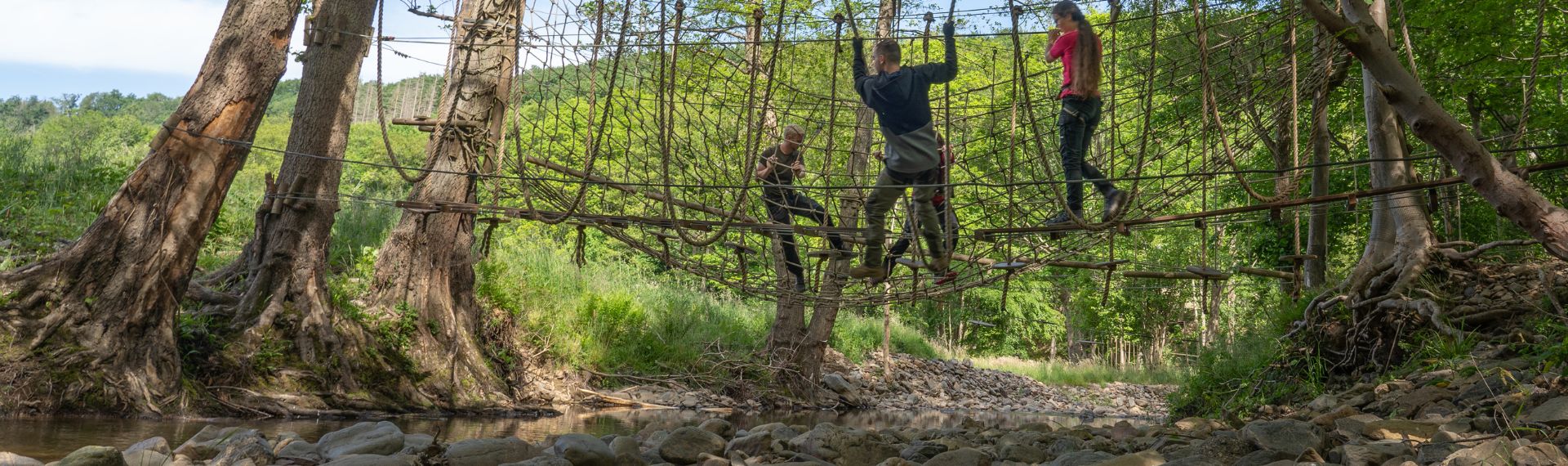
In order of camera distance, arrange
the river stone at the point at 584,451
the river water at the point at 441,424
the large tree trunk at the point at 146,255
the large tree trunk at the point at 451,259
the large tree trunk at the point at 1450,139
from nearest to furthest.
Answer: the large tree trunk at the point at 1450,139
the river stone at the point at 584,451
the river water at the point at 441,424
the large tree trunk at the point at 146,255
the large tree trunk at the point at 451,259

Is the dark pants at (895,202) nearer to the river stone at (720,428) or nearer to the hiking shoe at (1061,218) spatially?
the hiking shoe at (1061,218)

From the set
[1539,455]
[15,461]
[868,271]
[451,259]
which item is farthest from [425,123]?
[1539,455]

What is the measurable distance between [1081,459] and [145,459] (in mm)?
3518

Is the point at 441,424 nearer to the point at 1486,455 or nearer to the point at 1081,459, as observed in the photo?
the point at 1081,459

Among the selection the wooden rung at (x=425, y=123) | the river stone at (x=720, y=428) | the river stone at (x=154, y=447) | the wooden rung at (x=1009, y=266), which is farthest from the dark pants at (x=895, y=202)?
the river stone at (x=154, y=447)

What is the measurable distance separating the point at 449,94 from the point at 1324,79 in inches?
204

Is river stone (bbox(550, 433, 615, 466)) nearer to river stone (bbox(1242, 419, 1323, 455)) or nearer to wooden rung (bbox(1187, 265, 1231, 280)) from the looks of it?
river stone (bbox(1242, 419, 1323, 455))

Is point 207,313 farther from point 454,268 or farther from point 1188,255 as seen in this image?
point 1188,255

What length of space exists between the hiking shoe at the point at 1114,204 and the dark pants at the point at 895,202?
617 millimetres

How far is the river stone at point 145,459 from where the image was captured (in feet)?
12.6

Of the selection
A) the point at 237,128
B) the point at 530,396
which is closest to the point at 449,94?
the point at 237,128

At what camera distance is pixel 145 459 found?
3883 mm

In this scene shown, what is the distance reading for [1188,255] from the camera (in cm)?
1788

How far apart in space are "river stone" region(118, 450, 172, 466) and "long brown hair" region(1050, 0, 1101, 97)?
3.73 meters
